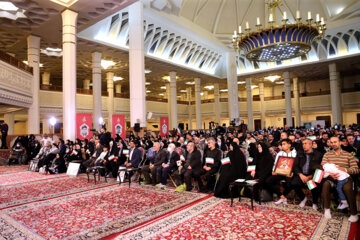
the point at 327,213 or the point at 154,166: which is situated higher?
the point at 154,166

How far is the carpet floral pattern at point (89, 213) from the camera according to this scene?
3176 mm

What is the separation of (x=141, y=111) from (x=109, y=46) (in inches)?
181

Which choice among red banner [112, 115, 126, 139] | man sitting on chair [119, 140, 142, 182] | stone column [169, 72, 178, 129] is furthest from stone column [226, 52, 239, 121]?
man sitting on chair [119, 140, 142, 182]

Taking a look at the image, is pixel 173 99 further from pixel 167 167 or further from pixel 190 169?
pixel 190 169

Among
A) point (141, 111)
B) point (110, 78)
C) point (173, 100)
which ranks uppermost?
point (110, 78)

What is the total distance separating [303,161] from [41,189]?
5.49 metres

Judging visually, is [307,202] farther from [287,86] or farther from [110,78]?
[287,86]

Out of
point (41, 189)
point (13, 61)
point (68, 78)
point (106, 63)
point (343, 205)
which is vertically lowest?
point (41, 189)

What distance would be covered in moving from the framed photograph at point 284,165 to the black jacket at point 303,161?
0.07 m

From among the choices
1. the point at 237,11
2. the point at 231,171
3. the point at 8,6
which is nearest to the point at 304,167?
the point at 231,171

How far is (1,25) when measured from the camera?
10.5m

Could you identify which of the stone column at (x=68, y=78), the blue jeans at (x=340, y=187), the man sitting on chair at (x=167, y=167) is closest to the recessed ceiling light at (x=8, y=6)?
the stone column at (x=68, y=78)

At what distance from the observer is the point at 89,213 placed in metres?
3.84

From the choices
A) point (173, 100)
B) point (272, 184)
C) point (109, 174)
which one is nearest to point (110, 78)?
point (173, 100)
